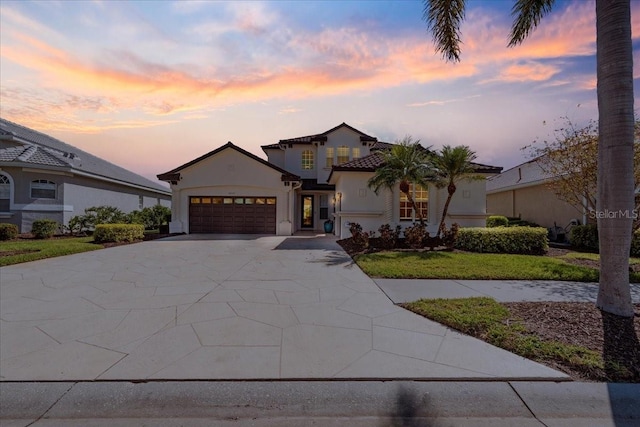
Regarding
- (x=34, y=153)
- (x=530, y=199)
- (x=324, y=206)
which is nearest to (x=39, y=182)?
(x=34, y=153)

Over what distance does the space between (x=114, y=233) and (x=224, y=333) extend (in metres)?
13.3

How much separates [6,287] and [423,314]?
8363 millimetres

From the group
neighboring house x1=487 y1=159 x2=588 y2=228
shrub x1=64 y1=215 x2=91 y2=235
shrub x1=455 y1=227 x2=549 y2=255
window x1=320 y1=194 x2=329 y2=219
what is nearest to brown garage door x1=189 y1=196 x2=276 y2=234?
window x1=320 y1=194 x2=329 y2=219

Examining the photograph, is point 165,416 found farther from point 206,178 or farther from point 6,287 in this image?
point 206,178

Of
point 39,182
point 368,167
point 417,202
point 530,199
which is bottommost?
point 417,202

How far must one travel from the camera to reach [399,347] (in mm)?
3660

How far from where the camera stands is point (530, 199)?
65.4 feet

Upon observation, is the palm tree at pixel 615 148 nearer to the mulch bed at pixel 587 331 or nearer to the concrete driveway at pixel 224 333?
the mulch bed at pixel 587 331

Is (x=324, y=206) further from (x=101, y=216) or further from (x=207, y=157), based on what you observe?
(x=101, y=216)

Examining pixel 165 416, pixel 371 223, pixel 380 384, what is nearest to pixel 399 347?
pixel 380 384

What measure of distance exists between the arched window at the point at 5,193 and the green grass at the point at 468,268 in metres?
19.6

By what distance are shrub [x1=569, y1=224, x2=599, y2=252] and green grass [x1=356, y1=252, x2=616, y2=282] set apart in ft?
17.9

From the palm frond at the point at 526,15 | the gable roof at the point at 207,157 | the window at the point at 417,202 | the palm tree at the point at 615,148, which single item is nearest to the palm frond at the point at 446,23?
the palm frond at the point at 526,15

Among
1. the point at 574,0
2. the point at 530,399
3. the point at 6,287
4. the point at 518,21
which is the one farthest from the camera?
the point at 518,21
